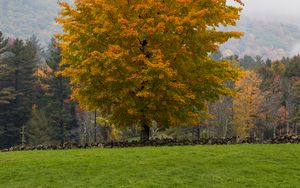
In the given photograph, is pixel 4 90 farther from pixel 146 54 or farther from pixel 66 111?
pixel 146 54

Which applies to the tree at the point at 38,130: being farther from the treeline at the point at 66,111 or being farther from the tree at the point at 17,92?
the tree at the point at 17,92

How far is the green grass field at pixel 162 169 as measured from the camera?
414 inches

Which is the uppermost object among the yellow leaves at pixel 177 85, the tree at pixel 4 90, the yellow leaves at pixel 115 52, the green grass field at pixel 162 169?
the tree at pixel 4 90

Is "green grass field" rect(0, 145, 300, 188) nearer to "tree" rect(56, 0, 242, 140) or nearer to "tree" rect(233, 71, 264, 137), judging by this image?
"tree" rect(56, 0, 242, 140)

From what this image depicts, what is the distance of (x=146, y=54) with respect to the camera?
20000 millimetres

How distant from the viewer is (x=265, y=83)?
A: 7912 centimetres

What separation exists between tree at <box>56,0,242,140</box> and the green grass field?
4238mm

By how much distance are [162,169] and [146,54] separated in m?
8.98

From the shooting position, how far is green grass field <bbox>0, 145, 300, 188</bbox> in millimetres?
10516

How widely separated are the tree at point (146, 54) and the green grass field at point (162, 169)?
13.9ft

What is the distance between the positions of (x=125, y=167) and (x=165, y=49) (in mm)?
8694

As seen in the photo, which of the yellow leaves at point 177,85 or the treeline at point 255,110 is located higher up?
the treeline at point 255,110

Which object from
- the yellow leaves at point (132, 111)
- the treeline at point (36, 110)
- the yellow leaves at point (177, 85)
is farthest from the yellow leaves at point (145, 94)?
the treeline at point (36, 110)

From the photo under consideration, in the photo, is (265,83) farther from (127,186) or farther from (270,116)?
(127,186)
